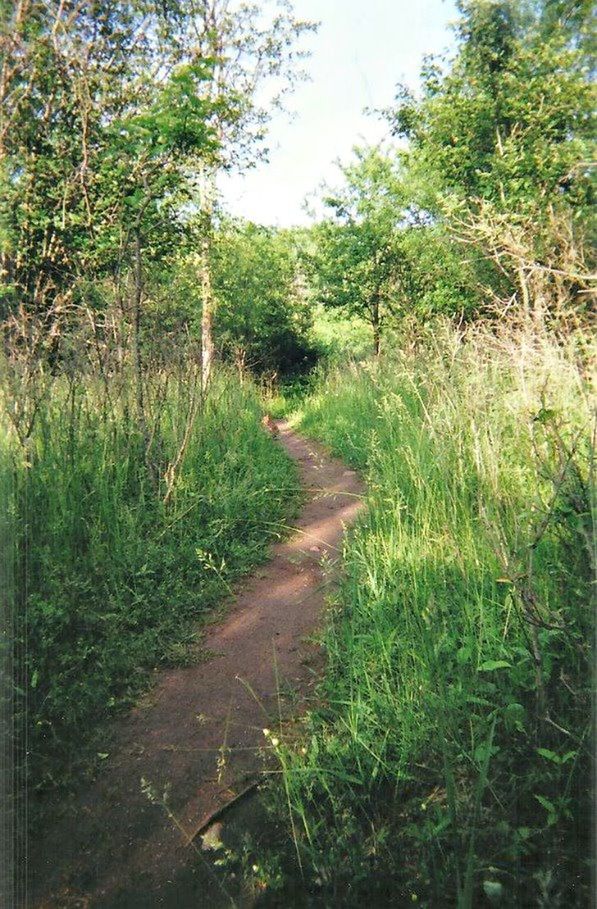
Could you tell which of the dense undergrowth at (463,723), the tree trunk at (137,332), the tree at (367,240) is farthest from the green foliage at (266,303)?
the dense undergrowth at (463,723)

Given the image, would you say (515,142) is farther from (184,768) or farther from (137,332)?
(184,768)

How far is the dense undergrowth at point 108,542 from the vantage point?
2.56 metres

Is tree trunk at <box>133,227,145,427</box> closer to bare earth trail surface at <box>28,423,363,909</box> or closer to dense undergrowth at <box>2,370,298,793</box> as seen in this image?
dense undergrowth at <box>2,370,298,793</box>

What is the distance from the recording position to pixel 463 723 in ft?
6.57

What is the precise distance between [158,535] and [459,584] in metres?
2.23

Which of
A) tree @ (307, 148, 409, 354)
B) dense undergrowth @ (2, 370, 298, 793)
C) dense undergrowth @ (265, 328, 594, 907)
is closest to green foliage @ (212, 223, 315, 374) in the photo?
tree @ (307, 148, 409, 354)

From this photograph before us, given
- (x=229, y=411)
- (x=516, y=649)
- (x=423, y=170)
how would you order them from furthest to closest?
1. (x=423, y=170)
2. (x=229, y=411)
3. (x=516, y=649)

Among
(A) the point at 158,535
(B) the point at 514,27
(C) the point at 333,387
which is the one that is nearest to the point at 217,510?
(A) the point at 158,535

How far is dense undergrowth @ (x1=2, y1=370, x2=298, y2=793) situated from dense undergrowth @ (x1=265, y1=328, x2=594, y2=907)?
39.6 inches

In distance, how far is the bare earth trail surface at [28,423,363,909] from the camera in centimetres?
175

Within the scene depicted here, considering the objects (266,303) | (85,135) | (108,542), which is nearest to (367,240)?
(266,303)

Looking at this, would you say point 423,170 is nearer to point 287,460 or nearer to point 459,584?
point 287,460

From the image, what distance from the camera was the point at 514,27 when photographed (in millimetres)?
3678

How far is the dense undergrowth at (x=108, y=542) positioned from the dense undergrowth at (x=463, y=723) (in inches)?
39.6
